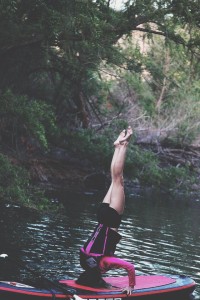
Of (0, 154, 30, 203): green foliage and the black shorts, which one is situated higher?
the black shorts

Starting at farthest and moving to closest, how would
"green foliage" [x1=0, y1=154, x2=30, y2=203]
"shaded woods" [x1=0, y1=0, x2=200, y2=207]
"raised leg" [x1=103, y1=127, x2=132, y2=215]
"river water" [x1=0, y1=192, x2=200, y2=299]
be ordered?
"shaded woods" [x1=0, y1=0, x2=200, y2=207] → "green foliage" [x1=0, y1=154, x2=30, y2=203] → "river water" [x1=0, y1=192, x2=200, y2=299] → "raised leg" [x1=103, y1=127, x2=132, y2=215]

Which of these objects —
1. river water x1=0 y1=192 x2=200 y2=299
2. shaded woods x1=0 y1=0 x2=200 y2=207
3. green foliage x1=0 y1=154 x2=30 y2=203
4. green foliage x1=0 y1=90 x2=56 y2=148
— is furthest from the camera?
green foliage x1=0 y1=90 x2=56 y2=148

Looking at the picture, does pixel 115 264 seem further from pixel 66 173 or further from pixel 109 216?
pixel 66 173

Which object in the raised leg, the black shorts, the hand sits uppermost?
the raised leg

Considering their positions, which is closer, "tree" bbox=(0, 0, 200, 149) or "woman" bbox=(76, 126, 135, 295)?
"woman" bbox=(76, 126, 135, 295)

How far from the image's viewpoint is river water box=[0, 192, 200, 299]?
1155 cm

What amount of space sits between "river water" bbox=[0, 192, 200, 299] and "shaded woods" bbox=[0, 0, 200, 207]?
3.39 feet

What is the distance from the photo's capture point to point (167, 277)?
9.42 metres

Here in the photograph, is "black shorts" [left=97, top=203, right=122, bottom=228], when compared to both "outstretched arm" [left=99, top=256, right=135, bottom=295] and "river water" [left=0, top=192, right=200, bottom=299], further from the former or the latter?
"river water" [left=0, top=192, right=200, bottom=299]

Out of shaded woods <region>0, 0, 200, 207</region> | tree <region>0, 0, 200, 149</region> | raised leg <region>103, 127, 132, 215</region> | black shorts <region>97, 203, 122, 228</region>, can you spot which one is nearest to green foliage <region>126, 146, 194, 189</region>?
shaded woods <region>0, 0, 200, 207</region>

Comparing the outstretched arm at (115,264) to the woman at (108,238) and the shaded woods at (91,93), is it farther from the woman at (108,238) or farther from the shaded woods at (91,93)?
the shaded woods at (91,93)

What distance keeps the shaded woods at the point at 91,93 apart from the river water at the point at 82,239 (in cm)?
103

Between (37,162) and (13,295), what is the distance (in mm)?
18918

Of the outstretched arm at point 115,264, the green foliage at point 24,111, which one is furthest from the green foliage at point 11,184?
the outstretched arm at point 115,264
